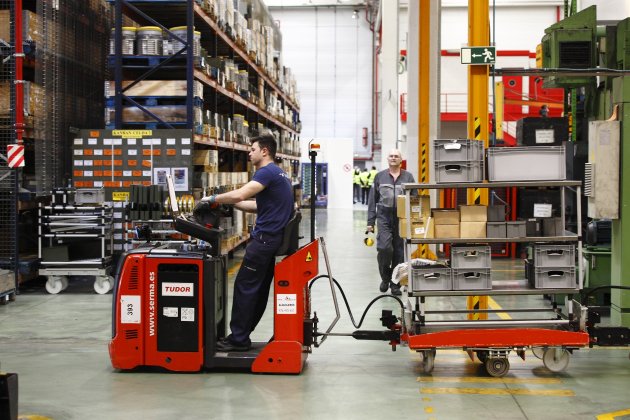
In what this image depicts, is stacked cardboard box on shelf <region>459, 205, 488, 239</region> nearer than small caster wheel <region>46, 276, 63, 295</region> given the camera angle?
Yes

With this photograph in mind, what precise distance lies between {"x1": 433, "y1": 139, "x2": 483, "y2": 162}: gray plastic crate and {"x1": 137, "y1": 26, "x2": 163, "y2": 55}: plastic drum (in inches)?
234

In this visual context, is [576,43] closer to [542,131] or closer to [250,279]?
[542,131]

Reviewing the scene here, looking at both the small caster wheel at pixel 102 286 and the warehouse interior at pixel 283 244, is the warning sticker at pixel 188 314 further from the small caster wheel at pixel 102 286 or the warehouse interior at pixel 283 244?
the small caster wheel at pixel 102 286

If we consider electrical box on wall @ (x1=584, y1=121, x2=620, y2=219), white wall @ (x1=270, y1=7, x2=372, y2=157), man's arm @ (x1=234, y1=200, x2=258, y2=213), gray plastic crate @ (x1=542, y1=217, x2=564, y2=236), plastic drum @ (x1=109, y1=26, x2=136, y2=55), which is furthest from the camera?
white wall @ (x1=270, y1=7, x2=372, y2=157)

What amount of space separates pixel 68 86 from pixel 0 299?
10.8 feet

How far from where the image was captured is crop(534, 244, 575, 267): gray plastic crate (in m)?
6.26

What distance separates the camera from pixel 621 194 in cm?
745

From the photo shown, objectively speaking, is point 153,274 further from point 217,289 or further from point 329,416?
point 329,416

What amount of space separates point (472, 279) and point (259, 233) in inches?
67.1

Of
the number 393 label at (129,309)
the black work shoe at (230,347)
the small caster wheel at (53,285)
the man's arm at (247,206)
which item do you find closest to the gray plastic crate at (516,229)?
the man's arm at (247,206)

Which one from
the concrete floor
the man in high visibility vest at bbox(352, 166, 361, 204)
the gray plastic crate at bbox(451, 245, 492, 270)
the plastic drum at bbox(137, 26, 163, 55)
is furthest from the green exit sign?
the man in high visibility vest at bbox(352, 166, 361, 204)

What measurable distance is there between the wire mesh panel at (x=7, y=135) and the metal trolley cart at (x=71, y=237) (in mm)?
406

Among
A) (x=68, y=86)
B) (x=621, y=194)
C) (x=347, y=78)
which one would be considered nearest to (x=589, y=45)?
(x=621, y=194)

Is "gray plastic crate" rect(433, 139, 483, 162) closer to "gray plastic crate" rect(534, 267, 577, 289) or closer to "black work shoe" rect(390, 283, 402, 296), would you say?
"gray plastic crate" rect(534, 267, 577, 289)
